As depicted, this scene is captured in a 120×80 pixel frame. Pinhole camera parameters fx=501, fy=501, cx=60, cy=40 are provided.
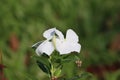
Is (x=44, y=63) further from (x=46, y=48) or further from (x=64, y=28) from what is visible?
(x=64, y=28)

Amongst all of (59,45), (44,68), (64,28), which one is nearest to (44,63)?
(44,68)

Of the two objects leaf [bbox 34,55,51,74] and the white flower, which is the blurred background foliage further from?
the white flower

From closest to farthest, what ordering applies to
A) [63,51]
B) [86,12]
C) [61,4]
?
1. [63,51]
2. [61,4]
3. [86,12]

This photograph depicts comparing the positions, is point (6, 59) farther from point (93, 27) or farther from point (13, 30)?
point (93, 27)

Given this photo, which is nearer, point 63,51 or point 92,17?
point 63,51

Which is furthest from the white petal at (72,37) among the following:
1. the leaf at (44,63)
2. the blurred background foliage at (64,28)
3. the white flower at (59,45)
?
the blurred background foliage at (64,28)

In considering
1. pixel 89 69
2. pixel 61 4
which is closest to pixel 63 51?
pixel 89 69

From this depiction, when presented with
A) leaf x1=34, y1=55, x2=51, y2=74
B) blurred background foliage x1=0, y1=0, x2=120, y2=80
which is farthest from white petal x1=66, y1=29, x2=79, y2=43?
blurred background foliage x1=0, y1=0, x2=120, y2=80
